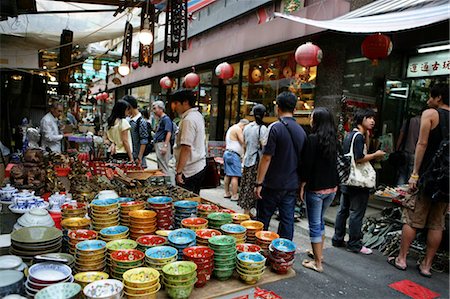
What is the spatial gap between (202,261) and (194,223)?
1.84 feet

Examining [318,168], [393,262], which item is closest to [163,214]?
[318,168]

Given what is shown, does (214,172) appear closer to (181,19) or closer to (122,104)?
(122,104)

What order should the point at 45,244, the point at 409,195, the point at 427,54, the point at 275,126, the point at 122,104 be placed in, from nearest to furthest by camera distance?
the point at 45,244, the point at 275,126, the point at 409,195, the point at 122,104, the point at 427,54

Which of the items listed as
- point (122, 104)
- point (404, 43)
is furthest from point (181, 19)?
point (404, 43)

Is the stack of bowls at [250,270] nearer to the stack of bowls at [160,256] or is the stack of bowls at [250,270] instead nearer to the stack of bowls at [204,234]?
the stack of bowls at [204,234]

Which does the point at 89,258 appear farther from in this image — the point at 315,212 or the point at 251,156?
the point at 251,156

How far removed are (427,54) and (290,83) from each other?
3024 millimetres

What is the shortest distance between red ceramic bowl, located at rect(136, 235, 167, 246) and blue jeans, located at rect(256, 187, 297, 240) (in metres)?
1.89

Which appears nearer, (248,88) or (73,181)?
(73,181)

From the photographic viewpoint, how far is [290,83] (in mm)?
7809

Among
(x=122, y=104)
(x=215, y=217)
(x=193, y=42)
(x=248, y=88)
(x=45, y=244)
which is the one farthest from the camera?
(x=193, y=42)

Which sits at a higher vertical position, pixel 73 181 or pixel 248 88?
pixel 248 88

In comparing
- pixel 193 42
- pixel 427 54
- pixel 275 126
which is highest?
pixel 193 42

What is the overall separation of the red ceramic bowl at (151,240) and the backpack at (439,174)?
324 centimetres
